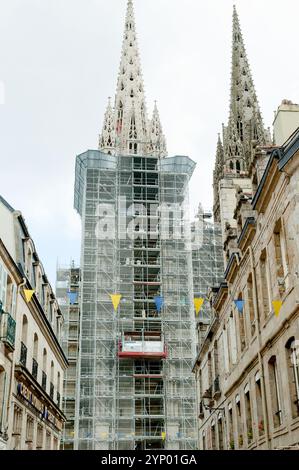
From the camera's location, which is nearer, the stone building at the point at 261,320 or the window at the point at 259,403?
the stone building at the point at 261,320

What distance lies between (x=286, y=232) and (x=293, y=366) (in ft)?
10.1

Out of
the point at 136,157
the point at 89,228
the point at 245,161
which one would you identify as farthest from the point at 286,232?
the point at 245,161

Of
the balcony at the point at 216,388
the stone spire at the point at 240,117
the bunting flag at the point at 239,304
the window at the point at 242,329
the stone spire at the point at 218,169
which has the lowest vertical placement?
the balcony at the point at 216,388

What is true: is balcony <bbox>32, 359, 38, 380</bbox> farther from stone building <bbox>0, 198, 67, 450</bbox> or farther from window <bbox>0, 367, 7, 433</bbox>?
window <bbox>0, 367, 7, 433</bbox>

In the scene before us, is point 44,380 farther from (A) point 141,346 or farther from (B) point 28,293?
(A) point 141,346

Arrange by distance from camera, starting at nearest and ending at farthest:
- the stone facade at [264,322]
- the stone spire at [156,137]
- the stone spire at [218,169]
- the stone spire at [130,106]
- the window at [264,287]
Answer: the stone facade at [264,322]
the window at [264,287]
the stone spire at [218,169]
the stone spire at [156,137]
the stone spire at [130,106]

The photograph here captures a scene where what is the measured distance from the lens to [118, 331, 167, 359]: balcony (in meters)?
47.1

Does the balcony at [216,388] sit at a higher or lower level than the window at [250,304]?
lower

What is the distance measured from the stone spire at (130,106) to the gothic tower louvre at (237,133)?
36.3ft

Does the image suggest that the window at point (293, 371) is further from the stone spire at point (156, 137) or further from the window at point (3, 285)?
the stone spire at point (156, 137)

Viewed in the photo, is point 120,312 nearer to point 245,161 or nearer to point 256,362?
point 256,362

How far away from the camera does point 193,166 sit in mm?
58562

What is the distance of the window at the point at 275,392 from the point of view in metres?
14.7

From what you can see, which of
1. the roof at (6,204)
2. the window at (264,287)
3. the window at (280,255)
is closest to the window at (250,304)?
the window at (264,287)
